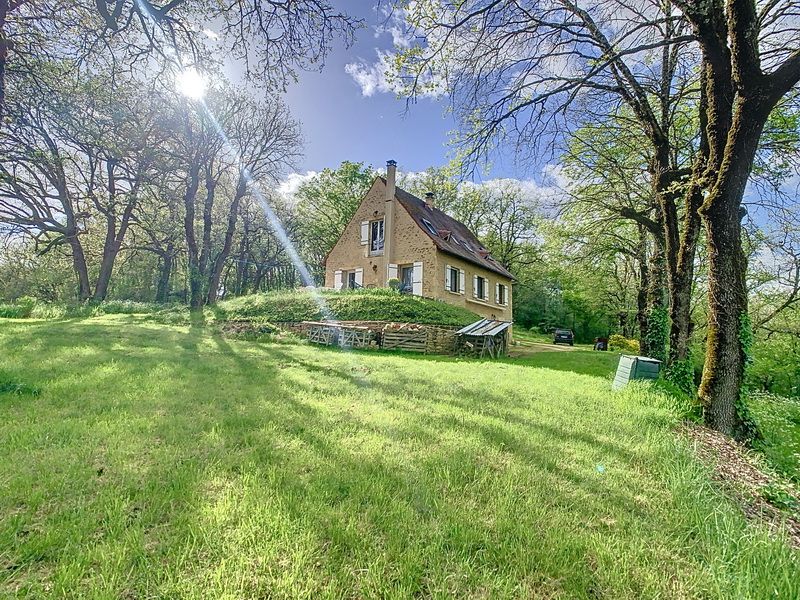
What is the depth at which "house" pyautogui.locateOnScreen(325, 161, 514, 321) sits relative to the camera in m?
18.3

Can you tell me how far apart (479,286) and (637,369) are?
15.3 metres

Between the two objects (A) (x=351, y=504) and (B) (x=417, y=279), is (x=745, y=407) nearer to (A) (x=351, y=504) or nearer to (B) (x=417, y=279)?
(A) (x=351, y=504)

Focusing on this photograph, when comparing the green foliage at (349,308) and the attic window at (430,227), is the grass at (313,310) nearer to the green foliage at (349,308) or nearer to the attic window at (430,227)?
the green foliage at (349,308)

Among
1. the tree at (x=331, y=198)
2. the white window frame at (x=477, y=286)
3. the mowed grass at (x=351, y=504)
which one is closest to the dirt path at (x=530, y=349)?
the white window frame at (x=477, y=286)

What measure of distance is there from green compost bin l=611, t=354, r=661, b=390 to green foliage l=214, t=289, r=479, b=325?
7.21 meters

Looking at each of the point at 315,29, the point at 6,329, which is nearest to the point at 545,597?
the point at 315,29

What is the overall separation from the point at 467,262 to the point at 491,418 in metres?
16.8

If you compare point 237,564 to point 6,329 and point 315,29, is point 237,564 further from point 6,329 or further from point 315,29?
point 6,329

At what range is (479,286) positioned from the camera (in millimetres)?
21469

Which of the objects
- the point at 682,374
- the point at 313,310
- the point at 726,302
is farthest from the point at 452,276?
the point at 726,302

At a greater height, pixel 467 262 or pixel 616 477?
pixel 467 262

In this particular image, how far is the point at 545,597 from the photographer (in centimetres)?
166

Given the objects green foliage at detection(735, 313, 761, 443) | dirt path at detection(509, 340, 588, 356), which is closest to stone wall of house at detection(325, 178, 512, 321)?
dirt path at detection(509, 340, 588, 356)

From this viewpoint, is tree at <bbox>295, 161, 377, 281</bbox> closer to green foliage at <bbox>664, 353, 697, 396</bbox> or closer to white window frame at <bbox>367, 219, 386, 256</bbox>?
white window frame at <bbox>367, 219, 386, 256</bbox>
